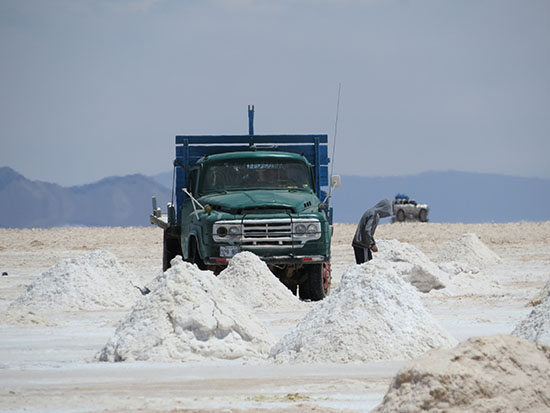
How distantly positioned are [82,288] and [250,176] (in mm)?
3478

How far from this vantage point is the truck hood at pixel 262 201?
56.4 ft

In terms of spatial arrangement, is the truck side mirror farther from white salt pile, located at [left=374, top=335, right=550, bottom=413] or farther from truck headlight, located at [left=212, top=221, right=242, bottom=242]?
white salt pile, located at [left=374, top=335, right=550, bottom=413]

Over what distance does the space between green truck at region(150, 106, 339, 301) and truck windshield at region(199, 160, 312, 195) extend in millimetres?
17

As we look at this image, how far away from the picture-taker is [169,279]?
11.3 m

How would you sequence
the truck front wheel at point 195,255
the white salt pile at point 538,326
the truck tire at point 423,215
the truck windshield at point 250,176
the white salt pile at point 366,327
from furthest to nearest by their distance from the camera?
1. the truck tire at point 423,215
2. the truck windshield at point 250,176
3. the truck front wheel at point 195,255
4. the white salt pile at point 538,326
5. the white salt pile at point 366,327

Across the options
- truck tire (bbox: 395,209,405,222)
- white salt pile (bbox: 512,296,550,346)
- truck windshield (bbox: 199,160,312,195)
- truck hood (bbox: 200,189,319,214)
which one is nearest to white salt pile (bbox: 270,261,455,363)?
white salt pile (bbox: 512,296,550,346)

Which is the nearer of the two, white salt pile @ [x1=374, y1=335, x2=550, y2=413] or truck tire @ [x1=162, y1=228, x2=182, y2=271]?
white salt pile @ [x1=374, y1=335, x2=550, y2=413]

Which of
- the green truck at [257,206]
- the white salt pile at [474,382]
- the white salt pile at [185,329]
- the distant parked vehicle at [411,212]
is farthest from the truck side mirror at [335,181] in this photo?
the distant parked vehicle at [411,212]

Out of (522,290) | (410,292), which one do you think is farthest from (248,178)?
(410,292)

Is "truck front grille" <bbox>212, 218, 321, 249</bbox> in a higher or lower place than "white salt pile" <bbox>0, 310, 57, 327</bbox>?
higher

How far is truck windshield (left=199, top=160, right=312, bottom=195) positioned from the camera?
1820cm

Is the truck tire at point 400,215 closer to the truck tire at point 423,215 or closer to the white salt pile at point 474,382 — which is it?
the truck tire at point 423,215

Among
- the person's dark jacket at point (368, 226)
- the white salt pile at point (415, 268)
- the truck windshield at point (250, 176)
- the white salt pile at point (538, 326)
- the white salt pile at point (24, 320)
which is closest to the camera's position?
the white salt pile at point (538, 326)

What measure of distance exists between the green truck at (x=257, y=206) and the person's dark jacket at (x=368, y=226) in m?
0.58
